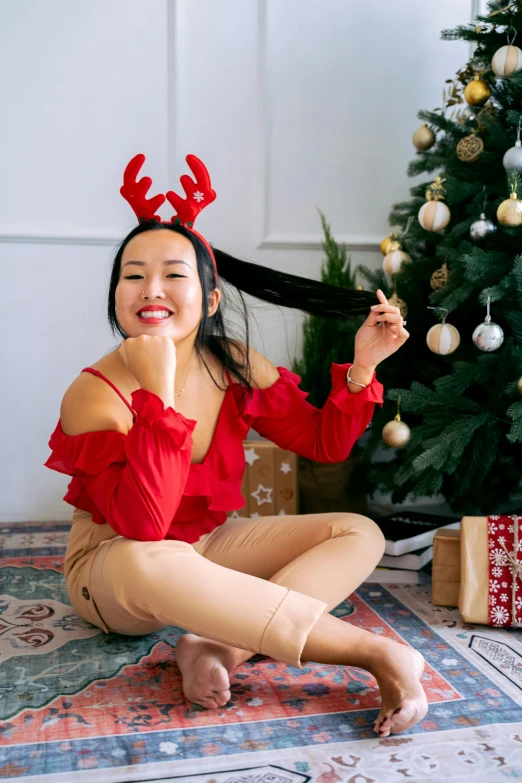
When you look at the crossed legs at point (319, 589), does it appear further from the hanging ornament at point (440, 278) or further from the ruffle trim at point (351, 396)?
the hanging ornament at point (440, 278)

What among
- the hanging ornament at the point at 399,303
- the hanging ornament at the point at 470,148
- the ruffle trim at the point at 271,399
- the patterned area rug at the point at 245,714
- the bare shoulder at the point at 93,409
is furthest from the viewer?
the hanging ornament at the point at 399,303

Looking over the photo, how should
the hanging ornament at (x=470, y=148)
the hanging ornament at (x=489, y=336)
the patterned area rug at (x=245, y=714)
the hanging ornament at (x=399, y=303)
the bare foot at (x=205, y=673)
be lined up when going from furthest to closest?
the hanging ornament at (x=399, y=303) → the hanging ornament at (x=470, y=148) → the hanging ornament at (x=489, y=336) → the bare foot at (x=205, y=673) → the patterned area rug at (x=245, y=714)

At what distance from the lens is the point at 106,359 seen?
1451 mm

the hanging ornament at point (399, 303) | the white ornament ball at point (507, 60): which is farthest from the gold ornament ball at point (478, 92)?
the hanging ornament at point (399, 303)

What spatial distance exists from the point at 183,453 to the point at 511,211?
93 cm

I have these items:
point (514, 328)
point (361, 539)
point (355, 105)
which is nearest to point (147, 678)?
point (361, 539)

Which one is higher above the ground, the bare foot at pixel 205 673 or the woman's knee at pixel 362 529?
the woman's knee at pixel 362 529

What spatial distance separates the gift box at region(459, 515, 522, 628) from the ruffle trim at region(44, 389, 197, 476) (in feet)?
2.17

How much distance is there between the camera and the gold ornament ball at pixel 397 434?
1819mm

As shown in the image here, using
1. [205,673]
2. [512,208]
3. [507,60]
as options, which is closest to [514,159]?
[512,208]

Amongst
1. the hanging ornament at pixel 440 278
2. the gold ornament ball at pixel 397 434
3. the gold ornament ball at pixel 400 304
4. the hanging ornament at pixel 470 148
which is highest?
the hanging ornament at pixel 470 148

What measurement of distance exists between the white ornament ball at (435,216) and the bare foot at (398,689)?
1.05m

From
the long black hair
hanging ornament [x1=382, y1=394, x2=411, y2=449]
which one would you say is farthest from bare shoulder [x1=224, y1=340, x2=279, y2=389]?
hanging ornament [x1=382, y1=394, x2=411, y2=449]

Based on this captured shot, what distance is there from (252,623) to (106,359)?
59cm
